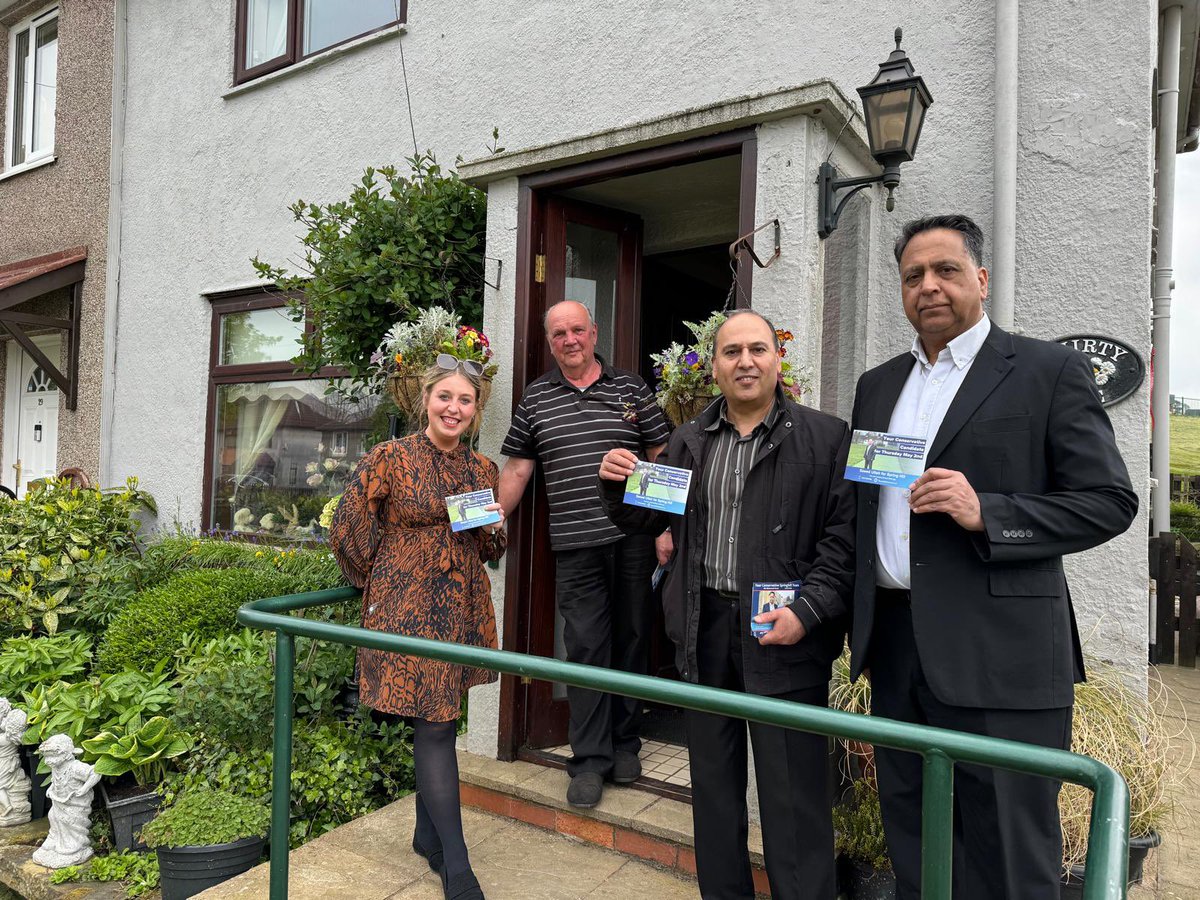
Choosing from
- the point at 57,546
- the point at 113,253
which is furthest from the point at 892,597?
the point at 113,253

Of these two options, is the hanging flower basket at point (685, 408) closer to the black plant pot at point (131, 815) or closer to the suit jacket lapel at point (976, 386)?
the suit jacket lapel at point (976, 386)

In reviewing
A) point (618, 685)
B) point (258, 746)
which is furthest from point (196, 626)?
point (618, 685)

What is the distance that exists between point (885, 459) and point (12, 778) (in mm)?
4281

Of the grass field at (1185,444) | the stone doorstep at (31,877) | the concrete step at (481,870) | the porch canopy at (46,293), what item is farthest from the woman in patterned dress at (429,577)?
the grass field at (1185,444)

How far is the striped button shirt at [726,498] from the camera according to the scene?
2.35 meters

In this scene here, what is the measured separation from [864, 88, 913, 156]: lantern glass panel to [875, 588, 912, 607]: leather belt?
1718 mm

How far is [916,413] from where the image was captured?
2.08m

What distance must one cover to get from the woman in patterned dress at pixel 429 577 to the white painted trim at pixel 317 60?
12.3 ft

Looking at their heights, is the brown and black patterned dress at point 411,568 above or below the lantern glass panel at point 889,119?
below

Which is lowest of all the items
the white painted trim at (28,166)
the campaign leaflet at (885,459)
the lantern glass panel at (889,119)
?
the campaign leaflet at (885,459)

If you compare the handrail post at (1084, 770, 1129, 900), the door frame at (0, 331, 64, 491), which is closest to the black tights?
the handrail post at (1084, 770, 1129, 900)

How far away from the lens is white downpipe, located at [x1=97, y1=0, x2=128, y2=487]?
730 cm

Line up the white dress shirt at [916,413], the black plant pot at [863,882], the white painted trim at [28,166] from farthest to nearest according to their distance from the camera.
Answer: the white painted trim at [28,166] → the black plant pot at [863,882] → the white dress shirt at [916,413]

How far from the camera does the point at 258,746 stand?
11.8 feet
